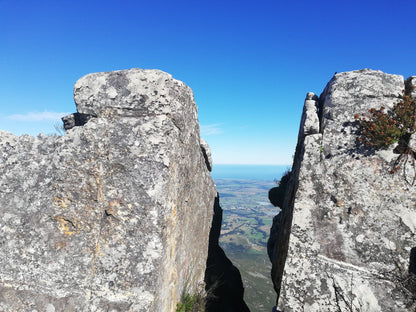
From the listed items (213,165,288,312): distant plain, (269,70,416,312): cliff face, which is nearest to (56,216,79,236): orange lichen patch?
(269,70,416,312): cliff face

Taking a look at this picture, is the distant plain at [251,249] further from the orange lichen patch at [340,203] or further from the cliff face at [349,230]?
the orange lichen patch at [340,203]

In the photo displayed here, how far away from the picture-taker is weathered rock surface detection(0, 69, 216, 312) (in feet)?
13.8

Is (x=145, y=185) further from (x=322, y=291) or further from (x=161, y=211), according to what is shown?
(x=322, y=291)

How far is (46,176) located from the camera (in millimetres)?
4480

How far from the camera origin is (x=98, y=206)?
4.40 meters

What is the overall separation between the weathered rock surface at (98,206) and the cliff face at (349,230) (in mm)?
2786

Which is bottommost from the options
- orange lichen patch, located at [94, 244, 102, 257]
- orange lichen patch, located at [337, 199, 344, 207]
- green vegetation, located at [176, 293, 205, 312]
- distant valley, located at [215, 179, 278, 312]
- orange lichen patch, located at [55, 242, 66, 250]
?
distant valley, located at [215, 179, 278, 312]

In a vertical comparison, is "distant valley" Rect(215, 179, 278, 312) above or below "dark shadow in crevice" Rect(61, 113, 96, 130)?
below

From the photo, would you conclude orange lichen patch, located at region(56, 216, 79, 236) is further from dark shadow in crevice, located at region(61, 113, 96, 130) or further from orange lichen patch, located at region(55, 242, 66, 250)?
dark shadow in crevice, located at region(61, 113, 96, 130)

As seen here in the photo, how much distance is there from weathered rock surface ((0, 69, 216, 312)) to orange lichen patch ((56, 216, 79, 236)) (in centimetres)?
2

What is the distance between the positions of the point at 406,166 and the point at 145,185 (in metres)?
5.64

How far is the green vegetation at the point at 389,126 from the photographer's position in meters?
5.74

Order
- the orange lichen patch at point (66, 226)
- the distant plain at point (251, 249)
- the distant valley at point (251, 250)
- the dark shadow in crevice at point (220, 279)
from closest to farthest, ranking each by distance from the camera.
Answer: the orange lichen patch at point (66, 226) < the dark shadow in crevice at point (220, 279) < the distant plain at point (251, 249) < the distant valley at point (251, 250)

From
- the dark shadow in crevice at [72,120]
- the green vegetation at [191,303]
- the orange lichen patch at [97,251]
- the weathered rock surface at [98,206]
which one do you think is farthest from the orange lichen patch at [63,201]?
the green vegetation at [191,303]
